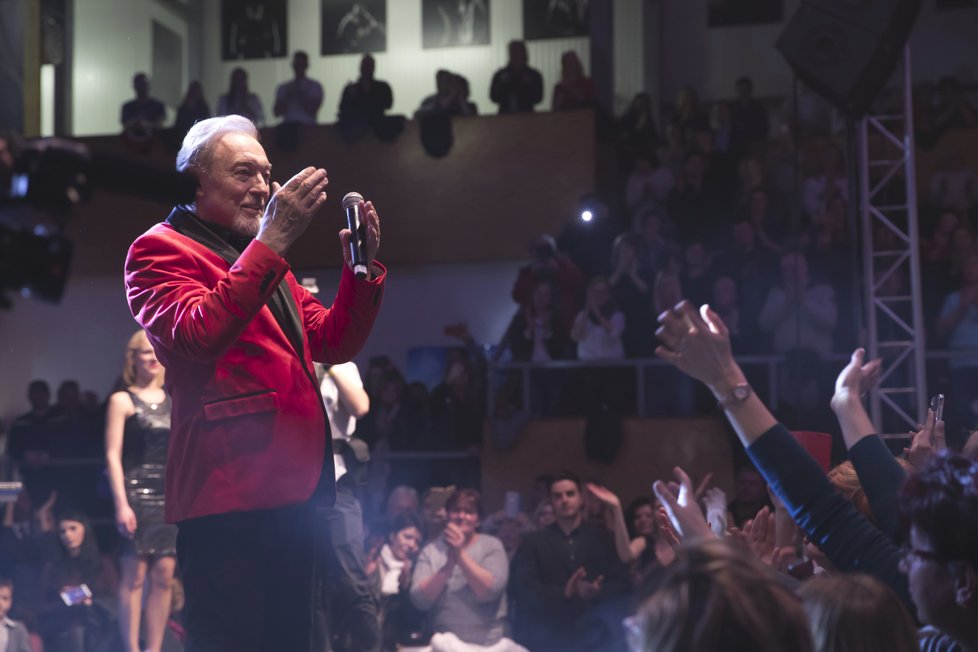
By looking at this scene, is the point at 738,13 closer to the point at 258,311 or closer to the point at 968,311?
the point at 968,311

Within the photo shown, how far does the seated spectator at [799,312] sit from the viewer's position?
298 inches

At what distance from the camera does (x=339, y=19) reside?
13359 millimetres

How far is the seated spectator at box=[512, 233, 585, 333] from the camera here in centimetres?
833

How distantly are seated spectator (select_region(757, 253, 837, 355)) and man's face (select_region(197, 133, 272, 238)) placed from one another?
5384mm

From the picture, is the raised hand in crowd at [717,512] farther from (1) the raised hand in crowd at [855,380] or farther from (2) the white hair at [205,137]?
(2) the white hair at [205,137]

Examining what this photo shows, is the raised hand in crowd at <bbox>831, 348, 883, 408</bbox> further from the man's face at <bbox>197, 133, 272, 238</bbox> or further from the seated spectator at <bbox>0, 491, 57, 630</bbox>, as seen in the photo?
the seated spectator at <bbox>0, 491, 57, 630</bbox>

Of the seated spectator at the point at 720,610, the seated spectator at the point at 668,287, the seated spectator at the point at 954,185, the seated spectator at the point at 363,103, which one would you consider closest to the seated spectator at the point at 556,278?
the seated spectator at the point at 668,287

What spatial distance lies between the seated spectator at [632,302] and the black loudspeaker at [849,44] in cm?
189

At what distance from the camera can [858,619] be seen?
61.4 inches

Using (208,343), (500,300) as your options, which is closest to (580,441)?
(500,300)

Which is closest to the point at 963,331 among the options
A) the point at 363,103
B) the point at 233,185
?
the point at 363,103

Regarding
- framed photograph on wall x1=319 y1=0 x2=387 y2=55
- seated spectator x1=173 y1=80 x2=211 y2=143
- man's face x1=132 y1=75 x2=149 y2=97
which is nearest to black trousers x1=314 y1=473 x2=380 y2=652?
seated spectator x1=173 y1=80 x2=211 y2=143

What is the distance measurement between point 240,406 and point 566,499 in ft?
13.3

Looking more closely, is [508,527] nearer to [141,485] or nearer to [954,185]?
[141,485]
